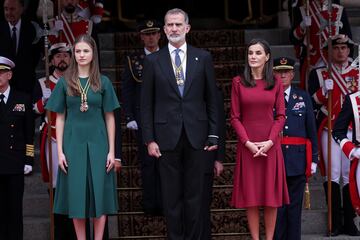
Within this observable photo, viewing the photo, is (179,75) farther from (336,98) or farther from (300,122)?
(336,98)

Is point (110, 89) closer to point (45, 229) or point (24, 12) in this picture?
point (45, 229)

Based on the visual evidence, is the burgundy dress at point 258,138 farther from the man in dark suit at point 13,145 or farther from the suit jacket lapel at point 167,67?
the man in dark suit at point 13,145

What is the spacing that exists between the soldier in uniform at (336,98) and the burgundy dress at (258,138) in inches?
58.2

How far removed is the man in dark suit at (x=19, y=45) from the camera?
12.0 metres

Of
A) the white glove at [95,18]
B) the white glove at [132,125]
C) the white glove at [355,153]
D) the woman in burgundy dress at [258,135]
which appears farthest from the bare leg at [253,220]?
the white glove at [95,18]

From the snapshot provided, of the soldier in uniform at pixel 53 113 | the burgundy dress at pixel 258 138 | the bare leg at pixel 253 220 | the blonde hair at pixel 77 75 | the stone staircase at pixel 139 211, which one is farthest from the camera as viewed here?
the stone staircase at pixel 139 211

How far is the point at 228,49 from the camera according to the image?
45.6 feet

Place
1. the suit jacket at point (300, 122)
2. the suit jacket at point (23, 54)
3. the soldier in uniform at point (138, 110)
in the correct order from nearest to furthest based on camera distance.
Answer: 1. the suit jacket at point (300, 122)
2. the soldier in uniform at point (138, 110)
3. the suit jacket at point (23, 54)

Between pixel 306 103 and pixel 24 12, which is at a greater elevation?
pixel 24 12

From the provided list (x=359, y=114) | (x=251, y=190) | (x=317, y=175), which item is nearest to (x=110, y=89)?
(x=251, y=190)

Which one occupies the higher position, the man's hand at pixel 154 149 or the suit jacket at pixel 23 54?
the suit jacket at pixel 23 54

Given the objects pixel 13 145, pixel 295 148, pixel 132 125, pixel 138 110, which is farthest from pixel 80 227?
pixel 295 148

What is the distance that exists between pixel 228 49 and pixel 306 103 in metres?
3.70

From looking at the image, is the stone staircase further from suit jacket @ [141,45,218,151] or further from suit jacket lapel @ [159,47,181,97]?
suit jacket lapel @ [159,47,181,97]
